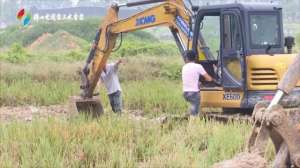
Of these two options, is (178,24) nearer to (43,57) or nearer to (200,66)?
(200,66)

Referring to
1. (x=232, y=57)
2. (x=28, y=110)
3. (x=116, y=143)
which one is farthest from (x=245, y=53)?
(x=28, y=110)

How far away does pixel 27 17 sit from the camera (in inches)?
1890

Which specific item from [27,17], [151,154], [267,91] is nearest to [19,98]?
[267,91]

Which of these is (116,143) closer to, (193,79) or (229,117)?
(229,117)

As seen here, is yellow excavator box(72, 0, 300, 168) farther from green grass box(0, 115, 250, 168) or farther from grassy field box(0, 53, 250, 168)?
green grass box(0, 115, 250, 168)

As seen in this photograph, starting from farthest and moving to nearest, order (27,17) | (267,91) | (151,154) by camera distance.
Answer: (27,17) → (267,91) → (151,154)

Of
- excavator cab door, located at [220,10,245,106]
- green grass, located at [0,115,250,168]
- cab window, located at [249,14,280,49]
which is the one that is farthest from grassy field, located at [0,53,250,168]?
cab window, located at [249,14,280,49]

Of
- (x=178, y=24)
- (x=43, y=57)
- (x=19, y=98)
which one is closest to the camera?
(x=178, y=24)

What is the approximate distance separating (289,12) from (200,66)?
72.3 m

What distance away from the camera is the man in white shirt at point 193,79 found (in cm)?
1075

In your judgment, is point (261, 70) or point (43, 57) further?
point (43, 57)

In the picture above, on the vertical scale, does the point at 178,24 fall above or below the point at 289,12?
below

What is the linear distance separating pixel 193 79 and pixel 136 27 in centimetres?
203

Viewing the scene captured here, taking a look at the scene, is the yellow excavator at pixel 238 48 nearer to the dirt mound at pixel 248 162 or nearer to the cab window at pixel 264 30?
the cab window at pixel 264 30
